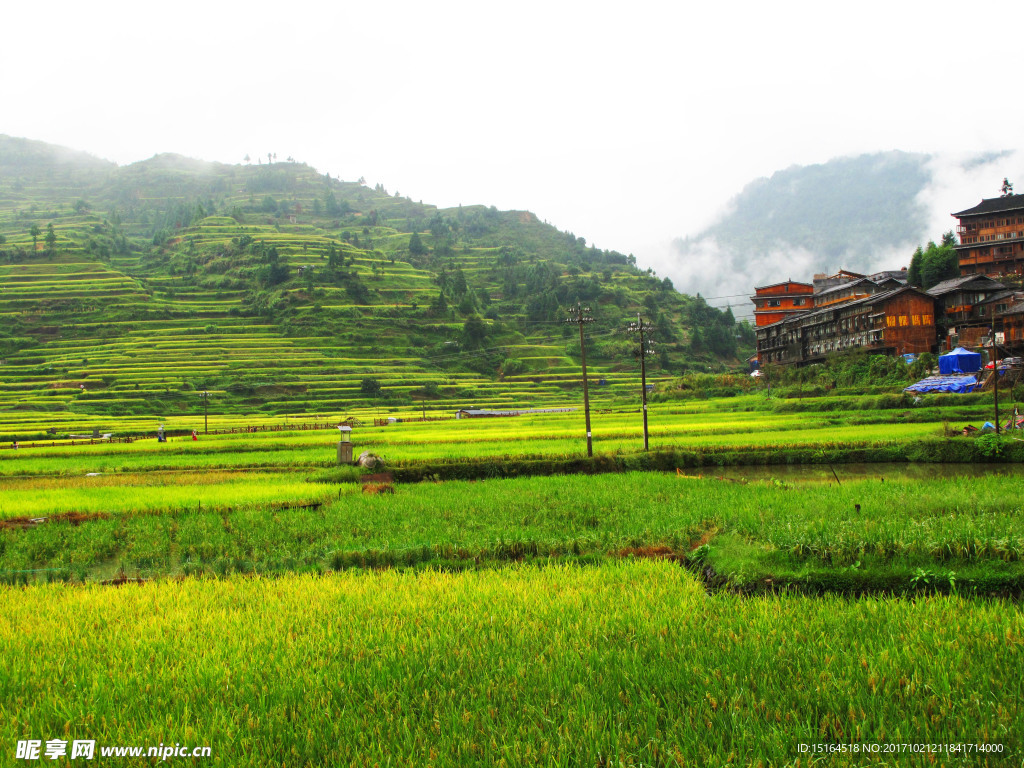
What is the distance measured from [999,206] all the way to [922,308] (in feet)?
51.8

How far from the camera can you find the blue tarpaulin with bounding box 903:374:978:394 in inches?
1222

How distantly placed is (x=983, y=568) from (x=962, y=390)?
31007mm

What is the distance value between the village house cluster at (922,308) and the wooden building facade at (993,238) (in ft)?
0.21

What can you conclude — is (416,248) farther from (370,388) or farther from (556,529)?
(556,529)

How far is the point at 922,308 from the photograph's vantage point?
41.9 m

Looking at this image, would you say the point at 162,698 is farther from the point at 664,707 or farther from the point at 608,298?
the point at 608,298

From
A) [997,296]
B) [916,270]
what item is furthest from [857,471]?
[916,270]

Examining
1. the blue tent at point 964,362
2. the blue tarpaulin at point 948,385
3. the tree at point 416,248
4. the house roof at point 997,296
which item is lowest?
the blue tarpaulin at point 948,385

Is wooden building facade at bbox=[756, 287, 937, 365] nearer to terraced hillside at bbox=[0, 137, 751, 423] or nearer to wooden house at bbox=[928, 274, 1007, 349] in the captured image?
wooden house at bbox=[928, 274, 1007, 349]

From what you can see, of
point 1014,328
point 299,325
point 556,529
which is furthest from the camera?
point 299,325

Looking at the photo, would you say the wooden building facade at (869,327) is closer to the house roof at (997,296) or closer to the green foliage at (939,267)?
the house roof at (997,296)

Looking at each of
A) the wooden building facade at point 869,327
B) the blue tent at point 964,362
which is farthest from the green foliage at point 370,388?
the blue tent at point 964,362

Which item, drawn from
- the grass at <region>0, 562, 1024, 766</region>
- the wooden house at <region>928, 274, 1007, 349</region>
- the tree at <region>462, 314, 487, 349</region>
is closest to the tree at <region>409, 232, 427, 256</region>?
the tree at <region>462, 314, 487, 349</region>

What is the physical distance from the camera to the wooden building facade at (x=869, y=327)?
41.7 meters
